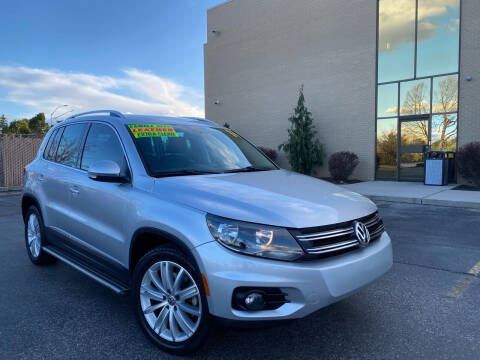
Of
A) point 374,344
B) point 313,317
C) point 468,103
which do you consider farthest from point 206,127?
point 468,103

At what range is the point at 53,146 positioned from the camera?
14.8 ft

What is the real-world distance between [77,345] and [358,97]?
15370 mm

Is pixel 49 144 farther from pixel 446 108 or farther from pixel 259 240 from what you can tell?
pixel 446 108

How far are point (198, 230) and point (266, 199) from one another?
53 centimetres

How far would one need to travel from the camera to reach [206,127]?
4.07 metres

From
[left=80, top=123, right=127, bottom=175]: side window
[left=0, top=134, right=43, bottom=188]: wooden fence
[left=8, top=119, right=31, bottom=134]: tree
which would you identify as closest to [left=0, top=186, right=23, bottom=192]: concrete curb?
[left=0, top=134, right=43, bottom=188]: wooden fence

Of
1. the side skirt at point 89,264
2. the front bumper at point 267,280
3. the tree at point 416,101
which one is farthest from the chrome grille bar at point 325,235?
the tree at point 416,101

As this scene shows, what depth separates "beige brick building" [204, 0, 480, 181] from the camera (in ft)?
44.4

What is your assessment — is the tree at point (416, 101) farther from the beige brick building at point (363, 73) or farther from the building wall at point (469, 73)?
the building wall at point (469, 73)

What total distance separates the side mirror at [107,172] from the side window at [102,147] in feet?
0.42

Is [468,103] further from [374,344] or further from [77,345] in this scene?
[77,345]

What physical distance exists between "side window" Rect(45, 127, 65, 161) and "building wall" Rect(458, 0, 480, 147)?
13548 millimetres

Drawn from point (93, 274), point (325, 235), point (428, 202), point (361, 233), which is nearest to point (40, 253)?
point (93, 274)

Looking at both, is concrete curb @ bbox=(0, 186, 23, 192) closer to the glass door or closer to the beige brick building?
the beige brick building
